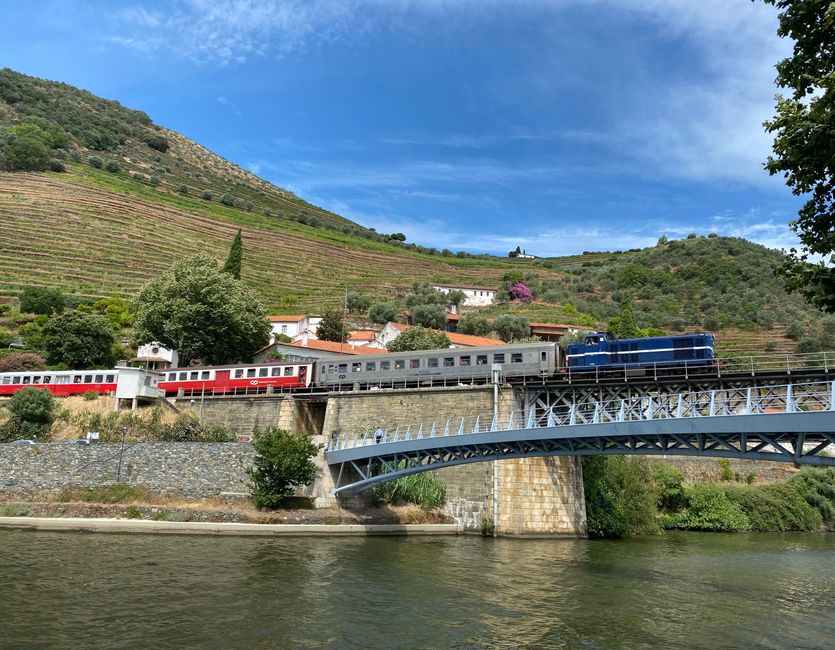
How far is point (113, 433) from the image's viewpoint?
32719 mm

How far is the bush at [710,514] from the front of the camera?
3919 centimetres

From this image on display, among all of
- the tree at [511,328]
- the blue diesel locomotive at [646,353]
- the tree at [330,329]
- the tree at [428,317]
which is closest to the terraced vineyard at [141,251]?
the tree at [428,317]

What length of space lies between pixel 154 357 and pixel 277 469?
2886cm

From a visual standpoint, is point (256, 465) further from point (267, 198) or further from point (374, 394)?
point (267, 198)

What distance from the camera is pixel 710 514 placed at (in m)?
39.5

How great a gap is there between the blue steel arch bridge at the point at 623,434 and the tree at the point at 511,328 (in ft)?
115

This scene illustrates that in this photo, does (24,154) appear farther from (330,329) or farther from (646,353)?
(646,353)

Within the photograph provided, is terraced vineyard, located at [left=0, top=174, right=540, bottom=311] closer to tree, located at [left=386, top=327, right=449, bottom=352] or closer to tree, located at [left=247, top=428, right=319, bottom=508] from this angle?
tree, located at [left=386, top=327, right=449, bottom=352]

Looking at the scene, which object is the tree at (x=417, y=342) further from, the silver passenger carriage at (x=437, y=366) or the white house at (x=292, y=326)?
the silver passenger carriage at (x=437, y=366)

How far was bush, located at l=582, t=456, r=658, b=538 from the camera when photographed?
31609mm

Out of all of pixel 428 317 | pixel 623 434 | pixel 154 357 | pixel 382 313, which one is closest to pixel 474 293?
pixel 428 317

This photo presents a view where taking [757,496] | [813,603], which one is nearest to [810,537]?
[757,496]

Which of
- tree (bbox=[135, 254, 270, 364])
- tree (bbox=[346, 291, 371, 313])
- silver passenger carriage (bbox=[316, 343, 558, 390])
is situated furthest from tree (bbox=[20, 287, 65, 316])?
silver passenger carriage (bbox=[316, 343, 558, 390])

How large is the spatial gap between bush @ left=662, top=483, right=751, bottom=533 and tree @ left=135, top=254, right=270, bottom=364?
33516mm
